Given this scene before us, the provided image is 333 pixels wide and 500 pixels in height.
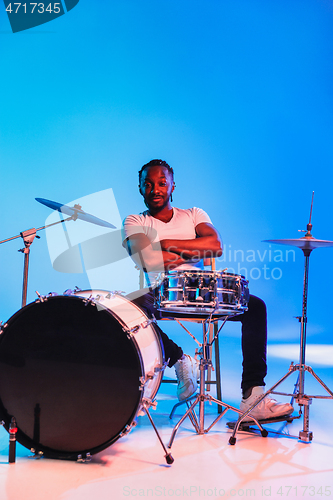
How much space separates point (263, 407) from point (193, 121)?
4110 mm

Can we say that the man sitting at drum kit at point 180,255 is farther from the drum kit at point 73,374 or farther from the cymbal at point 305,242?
the cymbal at point 305,242

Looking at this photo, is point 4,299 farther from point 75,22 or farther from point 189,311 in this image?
point 189,311

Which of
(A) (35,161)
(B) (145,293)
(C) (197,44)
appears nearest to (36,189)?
(A) (35,161)

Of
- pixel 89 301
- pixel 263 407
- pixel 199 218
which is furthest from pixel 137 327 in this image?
pixel 199 218

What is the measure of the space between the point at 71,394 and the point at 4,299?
3762 millimetres

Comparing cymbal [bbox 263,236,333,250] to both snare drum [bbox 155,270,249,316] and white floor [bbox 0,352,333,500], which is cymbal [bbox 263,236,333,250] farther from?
white floor [bbox 0,352,333,500]

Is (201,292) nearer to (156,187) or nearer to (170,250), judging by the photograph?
(170,250)

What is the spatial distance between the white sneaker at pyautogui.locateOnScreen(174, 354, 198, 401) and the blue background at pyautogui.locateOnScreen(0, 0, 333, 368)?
9.27 ft

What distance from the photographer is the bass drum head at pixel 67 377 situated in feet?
6.12

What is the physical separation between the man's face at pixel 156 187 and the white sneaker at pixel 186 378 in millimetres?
986

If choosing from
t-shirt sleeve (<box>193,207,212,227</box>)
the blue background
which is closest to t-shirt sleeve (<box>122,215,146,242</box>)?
t-shirt sleeve (<box>193,207,212,227</box>)

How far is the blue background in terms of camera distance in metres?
5.43

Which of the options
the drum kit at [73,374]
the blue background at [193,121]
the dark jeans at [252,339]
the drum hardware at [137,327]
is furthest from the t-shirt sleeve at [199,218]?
the blue background at [193,121]

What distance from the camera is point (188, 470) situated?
1.81 m
